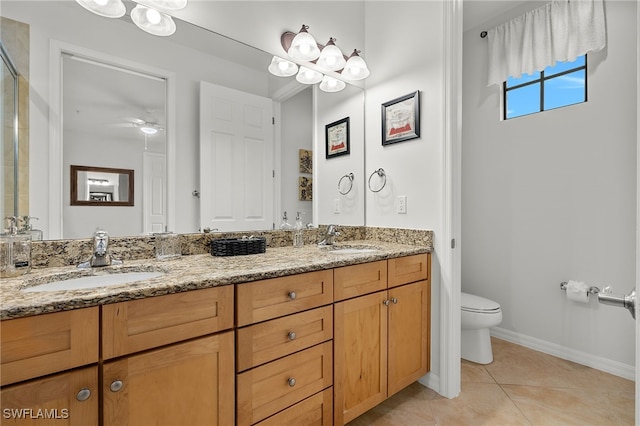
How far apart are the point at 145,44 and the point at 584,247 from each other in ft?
9.72

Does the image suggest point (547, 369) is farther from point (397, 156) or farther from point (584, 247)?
point (397, 156)

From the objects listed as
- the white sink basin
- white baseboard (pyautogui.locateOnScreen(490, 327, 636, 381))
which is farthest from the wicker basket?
white baseboard (pyautogui.locateOnScreen(490, 327, 636, 381))

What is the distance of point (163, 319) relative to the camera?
873 millimetres

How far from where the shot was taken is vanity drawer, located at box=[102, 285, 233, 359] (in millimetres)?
796

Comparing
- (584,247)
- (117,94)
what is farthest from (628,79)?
(117,94)

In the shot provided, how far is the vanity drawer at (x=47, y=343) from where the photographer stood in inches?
26.7

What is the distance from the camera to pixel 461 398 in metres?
1.75

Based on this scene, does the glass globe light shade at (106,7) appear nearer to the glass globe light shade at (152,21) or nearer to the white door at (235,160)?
the glass globe light shade at (152,21)

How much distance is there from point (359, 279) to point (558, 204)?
6.07 ft

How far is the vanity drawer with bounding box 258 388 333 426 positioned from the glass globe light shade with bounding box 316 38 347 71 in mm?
1832

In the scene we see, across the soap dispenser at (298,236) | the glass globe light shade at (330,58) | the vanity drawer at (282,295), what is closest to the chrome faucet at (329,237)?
the soap dispenser at (298,236)

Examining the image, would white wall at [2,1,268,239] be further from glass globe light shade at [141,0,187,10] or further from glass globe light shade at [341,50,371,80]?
glass globe light shade at [341,50,371,80]

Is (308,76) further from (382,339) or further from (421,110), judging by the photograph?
(382,339)

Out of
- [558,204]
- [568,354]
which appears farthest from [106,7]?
[568,354]
